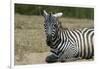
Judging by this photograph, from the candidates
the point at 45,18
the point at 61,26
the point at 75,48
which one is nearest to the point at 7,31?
the point at 45,18

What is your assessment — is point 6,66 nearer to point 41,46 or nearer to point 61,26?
point 41,46

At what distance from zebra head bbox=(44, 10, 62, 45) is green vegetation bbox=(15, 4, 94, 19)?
0.06 metres

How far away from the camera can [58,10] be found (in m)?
2.11

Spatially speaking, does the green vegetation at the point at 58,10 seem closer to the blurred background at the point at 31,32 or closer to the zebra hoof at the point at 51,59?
the blurred background at the point at 31,32

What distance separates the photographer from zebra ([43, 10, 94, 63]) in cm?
209

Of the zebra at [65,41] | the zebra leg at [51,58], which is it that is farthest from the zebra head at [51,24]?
the zebra leg at [51,58]

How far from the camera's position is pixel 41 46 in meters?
2.05

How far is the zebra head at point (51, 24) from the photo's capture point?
207 centimetres

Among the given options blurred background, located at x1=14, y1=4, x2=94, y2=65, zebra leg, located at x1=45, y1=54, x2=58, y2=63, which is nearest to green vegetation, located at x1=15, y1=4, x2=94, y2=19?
blurred background, located at x1=14, y1=4, x2=94, y2=65

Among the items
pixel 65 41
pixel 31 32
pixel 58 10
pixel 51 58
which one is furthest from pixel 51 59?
pixel 58 10

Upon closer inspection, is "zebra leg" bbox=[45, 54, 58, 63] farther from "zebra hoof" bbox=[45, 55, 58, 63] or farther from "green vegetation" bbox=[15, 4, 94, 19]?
"green vegetation" bbox=[15, 4, 94, 19]

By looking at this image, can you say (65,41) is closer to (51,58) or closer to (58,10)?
(51,58)

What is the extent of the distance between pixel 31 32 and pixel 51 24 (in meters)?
0.24
